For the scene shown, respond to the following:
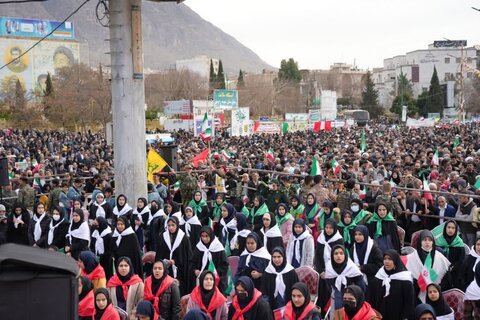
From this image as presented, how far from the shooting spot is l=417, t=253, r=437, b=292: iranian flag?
274 inches

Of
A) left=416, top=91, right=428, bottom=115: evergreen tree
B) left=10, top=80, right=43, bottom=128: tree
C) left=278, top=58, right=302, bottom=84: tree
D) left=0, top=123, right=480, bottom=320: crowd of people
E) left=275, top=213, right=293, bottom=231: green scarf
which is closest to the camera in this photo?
left=0, top=123, right=480, bottom=320: crowd of people

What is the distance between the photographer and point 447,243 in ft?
25.5

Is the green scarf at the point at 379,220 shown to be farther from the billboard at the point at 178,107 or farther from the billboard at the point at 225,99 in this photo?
the billboard at the point at 178,107

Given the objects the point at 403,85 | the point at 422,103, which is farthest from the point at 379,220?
the point at 403,85

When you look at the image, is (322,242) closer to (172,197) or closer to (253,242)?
(253,242)

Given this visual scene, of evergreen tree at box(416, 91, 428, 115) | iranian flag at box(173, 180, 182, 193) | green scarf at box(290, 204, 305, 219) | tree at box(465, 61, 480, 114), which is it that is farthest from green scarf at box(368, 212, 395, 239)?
tree at box(465, 61, 480, 114)

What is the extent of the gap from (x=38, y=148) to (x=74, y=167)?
9802 mm

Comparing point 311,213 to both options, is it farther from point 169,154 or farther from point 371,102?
point 371,102

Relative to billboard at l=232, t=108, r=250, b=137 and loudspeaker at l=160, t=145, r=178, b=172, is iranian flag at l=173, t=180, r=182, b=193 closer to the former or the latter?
loudspeaker at l=160, t=145, r=178, b=172

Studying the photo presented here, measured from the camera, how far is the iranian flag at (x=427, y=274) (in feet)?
22.9

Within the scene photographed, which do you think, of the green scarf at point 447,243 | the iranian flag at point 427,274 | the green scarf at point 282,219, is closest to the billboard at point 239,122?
the green scarf at point 282,219

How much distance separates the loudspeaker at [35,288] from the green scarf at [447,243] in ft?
19.7

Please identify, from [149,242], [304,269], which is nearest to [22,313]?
[304,269]

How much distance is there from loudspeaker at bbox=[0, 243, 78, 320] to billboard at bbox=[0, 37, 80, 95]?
267 feet
